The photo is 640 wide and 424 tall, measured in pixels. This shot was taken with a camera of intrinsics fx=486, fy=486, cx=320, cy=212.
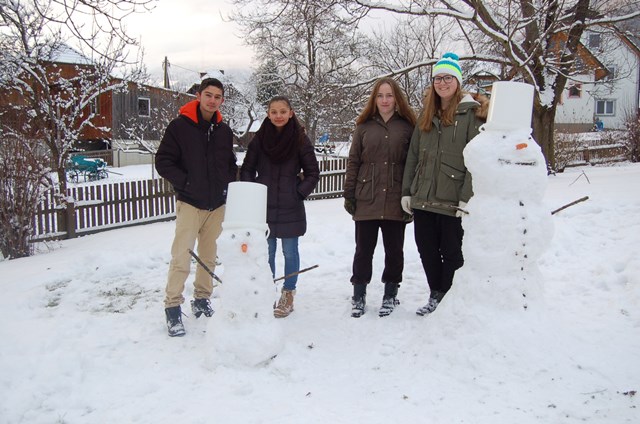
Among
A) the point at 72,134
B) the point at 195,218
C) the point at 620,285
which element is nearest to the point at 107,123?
the point at 72,134

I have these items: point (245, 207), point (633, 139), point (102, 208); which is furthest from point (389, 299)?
point (633, 139)

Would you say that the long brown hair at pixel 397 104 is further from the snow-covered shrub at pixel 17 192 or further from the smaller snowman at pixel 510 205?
the snow-covered shrub at pixel 17 192

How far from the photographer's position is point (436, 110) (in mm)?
3852

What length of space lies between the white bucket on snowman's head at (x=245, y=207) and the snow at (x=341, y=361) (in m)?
0.75

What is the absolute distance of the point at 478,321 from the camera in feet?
10.7

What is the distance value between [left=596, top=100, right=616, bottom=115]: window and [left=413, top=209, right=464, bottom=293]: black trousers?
42.6 metres

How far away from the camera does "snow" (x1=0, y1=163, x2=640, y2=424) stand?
108 inches

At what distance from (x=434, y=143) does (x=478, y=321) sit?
1.38 meters

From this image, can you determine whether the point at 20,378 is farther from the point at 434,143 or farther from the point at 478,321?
the point at 434,143

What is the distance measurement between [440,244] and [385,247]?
485 mm

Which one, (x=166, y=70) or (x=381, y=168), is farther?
(x=166, y=70)

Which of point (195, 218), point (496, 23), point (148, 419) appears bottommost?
point (148, 419)

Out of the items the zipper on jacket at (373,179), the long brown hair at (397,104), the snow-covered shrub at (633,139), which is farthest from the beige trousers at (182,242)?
the snow-covered shrub at (633,139)

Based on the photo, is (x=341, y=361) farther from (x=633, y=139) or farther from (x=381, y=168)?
(x=633, y=139)
